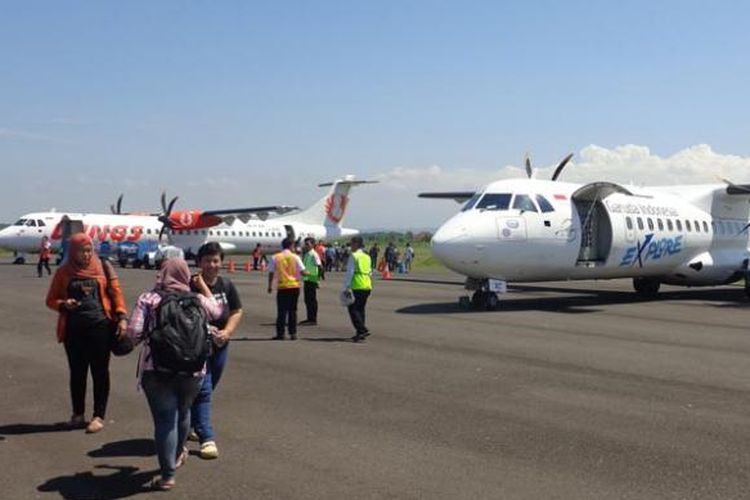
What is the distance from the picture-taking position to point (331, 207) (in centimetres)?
5603

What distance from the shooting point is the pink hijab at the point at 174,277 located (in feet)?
17.2

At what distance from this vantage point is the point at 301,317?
639 inches

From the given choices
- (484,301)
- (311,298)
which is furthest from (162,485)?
(484,301)

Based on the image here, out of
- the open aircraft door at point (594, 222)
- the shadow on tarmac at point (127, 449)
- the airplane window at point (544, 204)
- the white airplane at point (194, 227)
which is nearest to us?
the shadow on tarmac at point (127, 449)

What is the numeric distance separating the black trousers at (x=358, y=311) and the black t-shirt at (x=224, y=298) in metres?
6.07

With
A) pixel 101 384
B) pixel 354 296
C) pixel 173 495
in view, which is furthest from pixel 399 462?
pixel 354 296

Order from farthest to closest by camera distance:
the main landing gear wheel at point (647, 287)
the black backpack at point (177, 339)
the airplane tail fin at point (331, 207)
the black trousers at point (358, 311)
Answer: the airplane tail fin at point (331, 207) → the main landing gear wheel at point (647, 287) → the black trousers at point (358, 311) → the black backpack at point (177, 339)

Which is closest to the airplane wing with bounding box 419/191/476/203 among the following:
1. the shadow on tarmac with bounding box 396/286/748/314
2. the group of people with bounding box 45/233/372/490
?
the shadow on tarmac with bounding box 396/286/748/314

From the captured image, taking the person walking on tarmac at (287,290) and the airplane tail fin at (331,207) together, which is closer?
the person walking on tarmac at (287,290)

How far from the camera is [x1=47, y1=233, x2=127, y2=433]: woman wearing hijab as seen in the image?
655cm

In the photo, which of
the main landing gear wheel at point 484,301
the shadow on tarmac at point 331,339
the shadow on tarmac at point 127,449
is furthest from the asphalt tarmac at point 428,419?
the main landing gear wheel at point 484,301

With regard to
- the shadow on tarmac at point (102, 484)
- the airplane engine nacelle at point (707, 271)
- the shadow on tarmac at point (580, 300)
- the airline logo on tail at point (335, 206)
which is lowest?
the shadow on tarmac at point (102, 484)

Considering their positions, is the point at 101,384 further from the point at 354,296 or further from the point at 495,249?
the point at 495,249

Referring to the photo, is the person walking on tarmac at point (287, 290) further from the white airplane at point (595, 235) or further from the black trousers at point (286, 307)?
the white airplane at point (595, 235)
